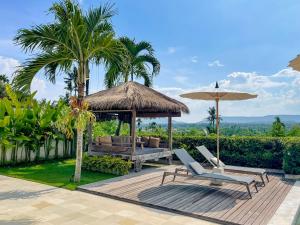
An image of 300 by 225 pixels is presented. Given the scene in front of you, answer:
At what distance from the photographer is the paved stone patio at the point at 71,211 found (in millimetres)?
5215

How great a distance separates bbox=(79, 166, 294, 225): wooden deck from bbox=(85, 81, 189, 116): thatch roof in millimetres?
2763

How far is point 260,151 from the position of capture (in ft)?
36.4

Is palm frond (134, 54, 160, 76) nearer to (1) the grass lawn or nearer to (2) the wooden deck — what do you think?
(1) the grass lawn

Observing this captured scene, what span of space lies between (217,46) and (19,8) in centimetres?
1084

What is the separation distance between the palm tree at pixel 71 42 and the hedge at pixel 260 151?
6.13 metres

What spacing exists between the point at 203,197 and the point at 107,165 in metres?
4.17

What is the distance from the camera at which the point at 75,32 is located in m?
8.05

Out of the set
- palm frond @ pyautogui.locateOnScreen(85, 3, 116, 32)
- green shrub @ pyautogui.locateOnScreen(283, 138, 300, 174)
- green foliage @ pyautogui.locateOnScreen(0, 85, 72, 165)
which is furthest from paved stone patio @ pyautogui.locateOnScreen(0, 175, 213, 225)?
green shrub @ pyautogui.locateOnScreen(283, 138, 300, 174)

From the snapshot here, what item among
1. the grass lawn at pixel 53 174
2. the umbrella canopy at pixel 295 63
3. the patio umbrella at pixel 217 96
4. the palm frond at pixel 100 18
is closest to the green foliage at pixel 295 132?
the patio umbrella at pixel 217 96

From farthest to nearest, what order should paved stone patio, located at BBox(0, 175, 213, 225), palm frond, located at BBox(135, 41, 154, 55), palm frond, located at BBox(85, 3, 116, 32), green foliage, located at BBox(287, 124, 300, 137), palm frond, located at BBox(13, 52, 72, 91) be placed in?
1. palm frond, located at BBox(135, 41, 154, 55)
2. green foliage, located at BBox(287, 124, 300, 137)
3. palm frond, located at BBox(85, 3, 116, 32)
4. palm frond, located at BBox(13, 52, 72, 91)
5. paved stone patio, located at BBox(0, 175, 213, 225)

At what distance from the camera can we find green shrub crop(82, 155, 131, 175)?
32.0 ft

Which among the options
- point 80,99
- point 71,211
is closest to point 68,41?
point 80,99

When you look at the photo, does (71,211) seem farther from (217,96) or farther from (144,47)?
(144,47)

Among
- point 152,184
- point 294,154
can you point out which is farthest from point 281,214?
point 294,154
